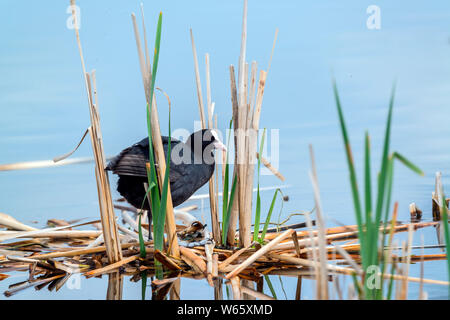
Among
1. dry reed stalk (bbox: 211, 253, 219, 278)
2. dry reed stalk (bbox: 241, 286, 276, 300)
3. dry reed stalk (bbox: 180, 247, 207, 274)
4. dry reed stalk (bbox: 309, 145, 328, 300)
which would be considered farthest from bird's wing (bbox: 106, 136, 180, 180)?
dry reed stalk (bbox: 309, 145, 328, 300)

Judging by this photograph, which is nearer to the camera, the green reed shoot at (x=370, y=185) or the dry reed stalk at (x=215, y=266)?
the green reed shoot at (x=370, y=185)

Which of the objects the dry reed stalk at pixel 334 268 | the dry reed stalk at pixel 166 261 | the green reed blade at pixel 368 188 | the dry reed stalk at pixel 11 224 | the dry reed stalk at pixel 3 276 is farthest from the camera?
the dry reed stalk at pixel 11 224

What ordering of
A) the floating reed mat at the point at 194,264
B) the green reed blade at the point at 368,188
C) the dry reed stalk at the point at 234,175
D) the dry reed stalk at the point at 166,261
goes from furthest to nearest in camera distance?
1. the dry reed stalk at the point at 234,175
2. the dry reed stalk at the point at 166,261
3. the floating reed mat at the point at 194,264
4. the green reed blade at the point at 368,188

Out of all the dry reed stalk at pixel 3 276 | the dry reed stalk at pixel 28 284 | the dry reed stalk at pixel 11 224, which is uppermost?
the dry reed stalk at pixel 11 224

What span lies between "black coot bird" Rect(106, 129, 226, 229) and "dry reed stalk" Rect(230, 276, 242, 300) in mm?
843

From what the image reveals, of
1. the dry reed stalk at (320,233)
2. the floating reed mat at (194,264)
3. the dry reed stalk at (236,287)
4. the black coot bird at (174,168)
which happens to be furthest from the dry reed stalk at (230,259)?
the dry reed stalk at (320,233)

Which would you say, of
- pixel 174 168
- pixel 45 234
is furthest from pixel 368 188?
pixel 45 234

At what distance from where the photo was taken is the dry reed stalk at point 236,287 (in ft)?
5.93

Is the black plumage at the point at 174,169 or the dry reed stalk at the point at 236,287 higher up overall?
the black plumage at the point at 174,169

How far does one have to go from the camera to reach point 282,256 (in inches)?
84.5

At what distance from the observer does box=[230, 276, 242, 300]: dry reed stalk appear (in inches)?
71.2

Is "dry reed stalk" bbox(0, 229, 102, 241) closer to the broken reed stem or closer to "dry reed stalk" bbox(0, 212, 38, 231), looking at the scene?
"dry reed stalk" bbox(0, 212, 38, 231)

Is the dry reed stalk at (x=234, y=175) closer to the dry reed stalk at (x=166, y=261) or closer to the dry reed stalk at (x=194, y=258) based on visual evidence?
the dry reed stalk at (x=194, y=258)
